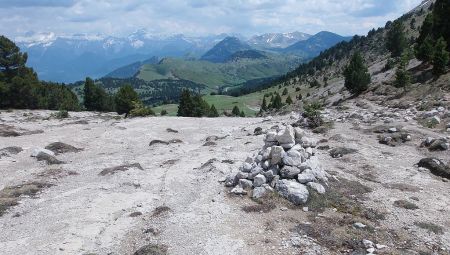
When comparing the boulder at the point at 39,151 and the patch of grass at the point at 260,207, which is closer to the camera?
the patch of grass at the point at 260,207

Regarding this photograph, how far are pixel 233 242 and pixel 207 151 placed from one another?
24.2m

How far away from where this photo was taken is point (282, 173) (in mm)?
27766

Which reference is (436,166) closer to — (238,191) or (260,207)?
(260,207)

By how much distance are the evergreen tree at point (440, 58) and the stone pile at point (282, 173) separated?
4838 centimetres

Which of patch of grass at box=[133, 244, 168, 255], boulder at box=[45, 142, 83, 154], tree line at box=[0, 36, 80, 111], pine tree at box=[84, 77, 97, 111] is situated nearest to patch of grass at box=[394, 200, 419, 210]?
patch of grass at box=[133, 244, 168, 255]

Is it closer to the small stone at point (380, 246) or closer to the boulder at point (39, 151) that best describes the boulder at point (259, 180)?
the small stone at point (380, 246)

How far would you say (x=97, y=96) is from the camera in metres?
132

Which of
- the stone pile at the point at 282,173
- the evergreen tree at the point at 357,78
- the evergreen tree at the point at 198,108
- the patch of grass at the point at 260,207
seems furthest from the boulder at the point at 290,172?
the evergreen tree at the point at 198,108

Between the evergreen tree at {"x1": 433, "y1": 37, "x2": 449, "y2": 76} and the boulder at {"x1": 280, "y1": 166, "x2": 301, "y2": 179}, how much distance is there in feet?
170

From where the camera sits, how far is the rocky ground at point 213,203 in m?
21.1

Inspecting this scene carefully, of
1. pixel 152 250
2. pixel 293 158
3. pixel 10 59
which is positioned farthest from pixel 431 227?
pixel 10 59

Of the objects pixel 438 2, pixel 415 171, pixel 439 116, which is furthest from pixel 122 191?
pixel 438 2

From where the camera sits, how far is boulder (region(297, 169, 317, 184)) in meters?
27.2

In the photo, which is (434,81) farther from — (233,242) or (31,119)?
(31,119)
